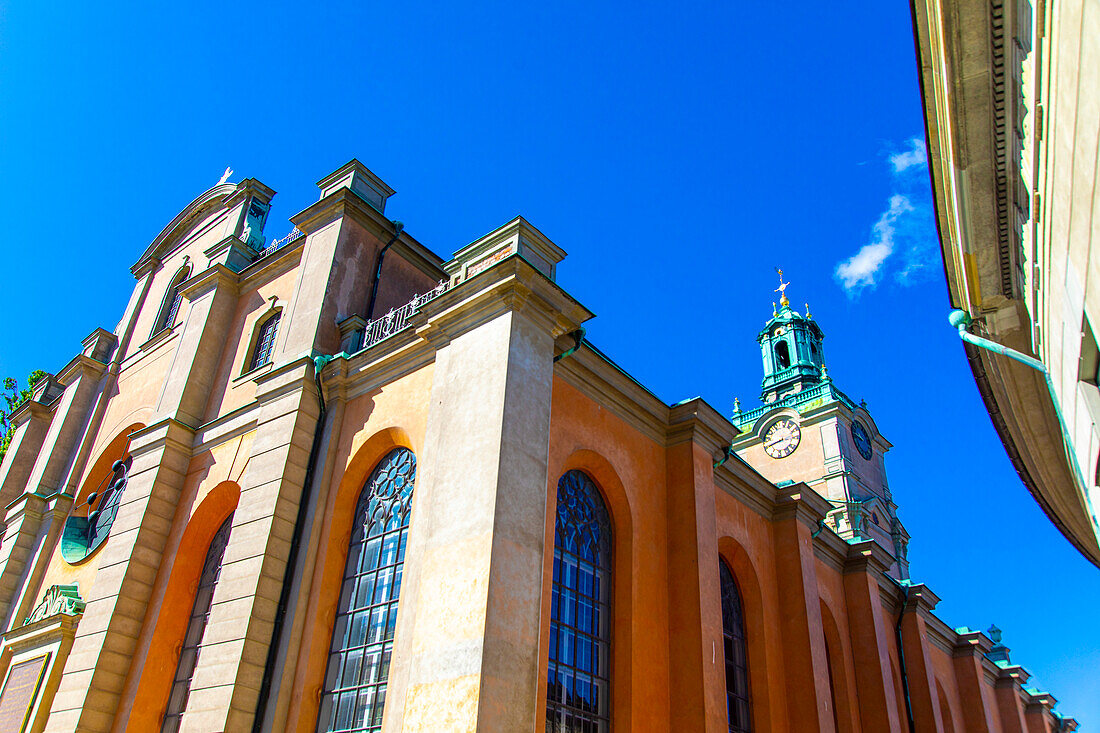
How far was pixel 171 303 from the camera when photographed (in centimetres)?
2059

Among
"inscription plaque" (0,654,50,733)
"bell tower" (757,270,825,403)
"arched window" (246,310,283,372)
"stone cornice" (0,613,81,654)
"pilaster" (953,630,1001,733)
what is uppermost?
"bell tower" (757,270,825,403)

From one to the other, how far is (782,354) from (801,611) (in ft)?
93.3

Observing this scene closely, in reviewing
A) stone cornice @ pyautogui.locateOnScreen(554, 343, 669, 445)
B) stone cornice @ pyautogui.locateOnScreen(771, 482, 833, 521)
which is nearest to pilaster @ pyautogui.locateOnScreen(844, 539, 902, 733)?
stone cornice @ pyautogui.locateOnScreen(771, 482, 833, 521)

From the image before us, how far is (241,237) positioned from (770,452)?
83.7 ft

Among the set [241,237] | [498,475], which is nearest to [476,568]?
[498,475]

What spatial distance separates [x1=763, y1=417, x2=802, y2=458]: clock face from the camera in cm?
3516

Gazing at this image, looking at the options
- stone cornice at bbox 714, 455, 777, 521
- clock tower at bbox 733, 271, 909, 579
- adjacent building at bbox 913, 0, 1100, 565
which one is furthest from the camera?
clock tower at bbox 733, 271, 909, 579

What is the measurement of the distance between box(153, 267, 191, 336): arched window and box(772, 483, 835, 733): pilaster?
50.9 feet

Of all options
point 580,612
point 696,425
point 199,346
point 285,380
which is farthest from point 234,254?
point 580,612

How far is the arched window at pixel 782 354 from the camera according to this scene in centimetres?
4072

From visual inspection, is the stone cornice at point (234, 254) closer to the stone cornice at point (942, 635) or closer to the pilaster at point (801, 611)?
the pilaster at point (801, 611)

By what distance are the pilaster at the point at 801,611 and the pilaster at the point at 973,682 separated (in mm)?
10831

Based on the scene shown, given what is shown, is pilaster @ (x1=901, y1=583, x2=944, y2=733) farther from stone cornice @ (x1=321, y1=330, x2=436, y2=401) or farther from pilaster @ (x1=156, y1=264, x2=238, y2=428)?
pilaster @ (x1=156, y1=264, x2=238, y2=428)

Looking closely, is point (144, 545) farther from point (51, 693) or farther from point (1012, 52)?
point (1012, 52)
